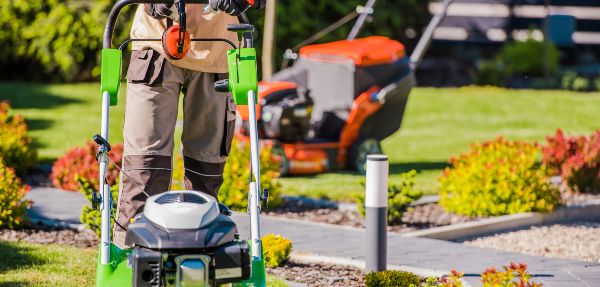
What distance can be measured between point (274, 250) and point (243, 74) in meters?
2.11

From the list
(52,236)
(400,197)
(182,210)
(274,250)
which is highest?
(182,210)

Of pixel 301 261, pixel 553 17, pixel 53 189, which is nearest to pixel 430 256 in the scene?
pixel 301 261

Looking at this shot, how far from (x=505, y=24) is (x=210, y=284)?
66.2 ft

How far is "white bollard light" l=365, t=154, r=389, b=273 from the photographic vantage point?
20.9 feet

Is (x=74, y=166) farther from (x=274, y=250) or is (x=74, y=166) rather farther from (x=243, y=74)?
(x=243, y=74)

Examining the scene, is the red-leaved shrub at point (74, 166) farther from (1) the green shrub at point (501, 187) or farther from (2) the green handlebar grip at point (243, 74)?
(2) the green handlebar grip at point (243, 74)

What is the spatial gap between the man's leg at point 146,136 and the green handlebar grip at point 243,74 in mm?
503

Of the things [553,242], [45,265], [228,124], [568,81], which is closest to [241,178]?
[553,242]

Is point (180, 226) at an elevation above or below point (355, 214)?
above

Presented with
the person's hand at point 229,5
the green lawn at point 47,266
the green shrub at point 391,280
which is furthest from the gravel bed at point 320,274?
the person's hand at point 229,5

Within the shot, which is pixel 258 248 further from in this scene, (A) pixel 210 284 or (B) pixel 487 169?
(B) pixel 487 169

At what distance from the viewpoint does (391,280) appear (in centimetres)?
588

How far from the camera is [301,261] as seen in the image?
7004 mm

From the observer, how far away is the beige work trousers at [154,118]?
5113 millimetres
